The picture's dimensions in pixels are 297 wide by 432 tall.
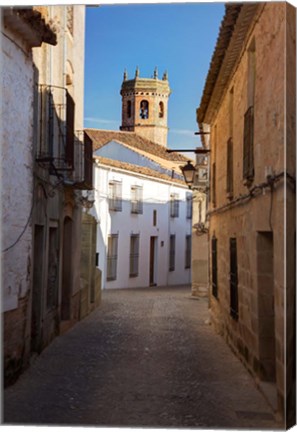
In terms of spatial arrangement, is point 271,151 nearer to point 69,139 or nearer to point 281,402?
point 281,402

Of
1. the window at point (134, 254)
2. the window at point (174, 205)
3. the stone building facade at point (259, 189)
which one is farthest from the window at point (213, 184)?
the window at point (174, 205)

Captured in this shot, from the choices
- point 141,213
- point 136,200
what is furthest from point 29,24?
point 141,213

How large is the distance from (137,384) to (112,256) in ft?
29.8

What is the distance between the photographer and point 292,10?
4855 millimetres

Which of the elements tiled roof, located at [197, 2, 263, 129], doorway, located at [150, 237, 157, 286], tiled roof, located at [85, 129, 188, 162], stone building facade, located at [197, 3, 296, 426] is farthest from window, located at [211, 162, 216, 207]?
doorway, located at [150, 237, 157, 286]

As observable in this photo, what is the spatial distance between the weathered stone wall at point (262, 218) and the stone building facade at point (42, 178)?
1.64 meters

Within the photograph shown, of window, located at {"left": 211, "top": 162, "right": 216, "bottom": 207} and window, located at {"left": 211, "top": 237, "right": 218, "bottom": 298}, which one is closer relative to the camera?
window, located at {"left": 211, "top": 237, "right": 218, "bottom": 298}

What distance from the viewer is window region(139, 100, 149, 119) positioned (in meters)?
9.72

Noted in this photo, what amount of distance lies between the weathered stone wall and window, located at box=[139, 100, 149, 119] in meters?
1.85

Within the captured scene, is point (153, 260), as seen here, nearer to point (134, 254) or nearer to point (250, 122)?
point (134, 254)

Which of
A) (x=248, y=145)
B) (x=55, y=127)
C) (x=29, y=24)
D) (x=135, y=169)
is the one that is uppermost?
(x=135, y=169)

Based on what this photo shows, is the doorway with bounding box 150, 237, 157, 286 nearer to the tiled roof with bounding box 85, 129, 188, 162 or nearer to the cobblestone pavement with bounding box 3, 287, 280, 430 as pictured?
the tiled roof with bounding box 85, 129, 188, 162

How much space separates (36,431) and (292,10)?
3610mm

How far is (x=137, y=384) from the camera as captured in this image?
583 cm
